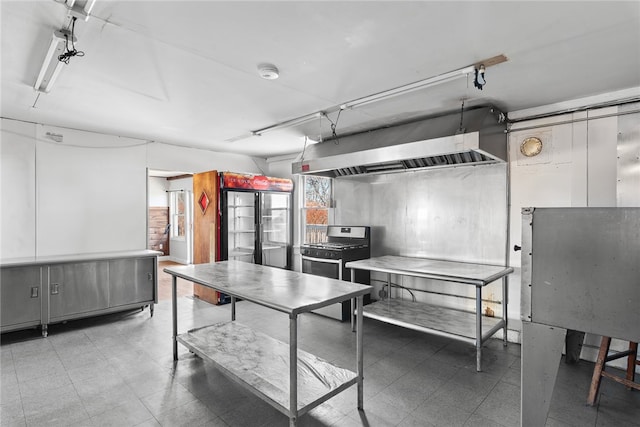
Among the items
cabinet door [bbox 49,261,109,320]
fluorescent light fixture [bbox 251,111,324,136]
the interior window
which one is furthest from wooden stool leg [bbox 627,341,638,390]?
cabinet door [bbox 49,261,109,320]

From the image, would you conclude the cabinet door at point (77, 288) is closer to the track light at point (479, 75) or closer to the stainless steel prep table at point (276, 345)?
the stainless steel prep table at point (276, 345)

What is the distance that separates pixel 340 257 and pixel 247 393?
2137 millimetres

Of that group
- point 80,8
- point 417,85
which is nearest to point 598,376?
point 417,85

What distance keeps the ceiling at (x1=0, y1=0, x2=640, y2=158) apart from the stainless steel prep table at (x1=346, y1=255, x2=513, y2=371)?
1742mm

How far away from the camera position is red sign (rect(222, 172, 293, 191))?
525 centimetres

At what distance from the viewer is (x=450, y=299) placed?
13.2 feet

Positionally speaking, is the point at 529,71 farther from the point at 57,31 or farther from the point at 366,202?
the point at 57,31

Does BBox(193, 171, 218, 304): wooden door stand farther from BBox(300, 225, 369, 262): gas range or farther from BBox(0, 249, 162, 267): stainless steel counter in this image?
BBox(300, 225, 369, 262): gas range

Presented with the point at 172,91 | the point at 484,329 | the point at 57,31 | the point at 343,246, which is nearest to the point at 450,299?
the point at 484,329

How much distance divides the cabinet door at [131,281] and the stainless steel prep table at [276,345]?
1735 millimetres

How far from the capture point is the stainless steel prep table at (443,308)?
9.83ft

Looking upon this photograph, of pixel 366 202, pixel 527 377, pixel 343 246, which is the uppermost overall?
pixel 366 202

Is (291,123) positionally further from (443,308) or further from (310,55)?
(443,308)

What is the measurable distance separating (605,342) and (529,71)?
2217 millimetres
